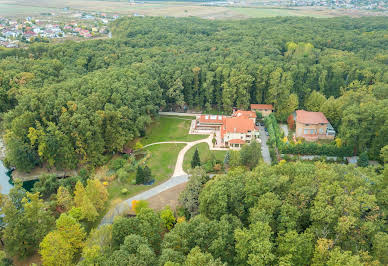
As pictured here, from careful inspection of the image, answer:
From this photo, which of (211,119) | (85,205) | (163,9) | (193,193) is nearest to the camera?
(85,205)

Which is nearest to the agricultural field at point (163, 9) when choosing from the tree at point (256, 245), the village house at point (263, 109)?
the village house at point (263, 109)

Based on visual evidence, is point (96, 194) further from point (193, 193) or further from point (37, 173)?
point (37, 173)

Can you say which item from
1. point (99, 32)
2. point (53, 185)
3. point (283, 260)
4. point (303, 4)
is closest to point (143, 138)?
point (53, 185)

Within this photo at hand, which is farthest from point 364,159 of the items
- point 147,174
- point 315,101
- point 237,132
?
point 147,174

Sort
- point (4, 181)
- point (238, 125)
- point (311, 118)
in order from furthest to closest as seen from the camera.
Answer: point (311, 118) < point (238, 125) < point (4, 181)

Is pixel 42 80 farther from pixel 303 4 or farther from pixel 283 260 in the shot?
pixel 303 4

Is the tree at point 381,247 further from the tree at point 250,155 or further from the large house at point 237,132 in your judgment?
the large house at point 237,132

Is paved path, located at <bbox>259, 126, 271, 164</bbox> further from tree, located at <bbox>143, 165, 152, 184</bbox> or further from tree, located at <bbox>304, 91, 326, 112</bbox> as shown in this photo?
tree, located at <bbox>143, 165, 152, 184</bbox>
